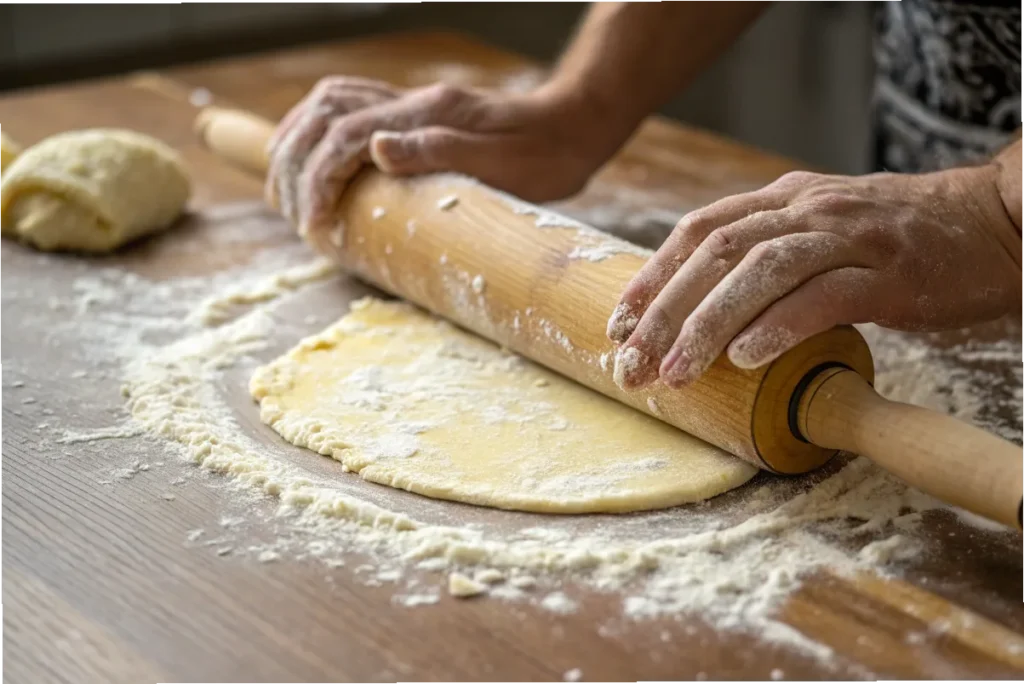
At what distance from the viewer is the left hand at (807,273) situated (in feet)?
4.40

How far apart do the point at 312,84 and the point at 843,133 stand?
2.33 m

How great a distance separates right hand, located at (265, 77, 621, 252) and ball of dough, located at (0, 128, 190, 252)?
0.27m

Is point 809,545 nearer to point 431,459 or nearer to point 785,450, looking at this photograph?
point 785,450

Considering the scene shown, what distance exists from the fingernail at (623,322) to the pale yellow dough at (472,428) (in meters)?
0.16

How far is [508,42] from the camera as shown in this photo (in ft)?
16.3

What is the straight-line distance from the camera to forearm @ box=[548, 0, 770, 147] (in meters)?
2.19

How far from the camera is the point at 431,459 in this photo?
59.3 inches

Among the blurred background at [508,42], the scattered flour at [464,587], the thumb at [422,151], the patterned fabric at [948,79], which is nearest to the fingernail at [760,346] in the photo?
the scattered flour at [464,587]

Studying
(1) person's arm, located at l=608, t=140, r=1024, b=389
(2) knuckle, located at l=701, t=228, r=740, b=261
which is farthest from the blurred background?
(2) knuckle, located at l=701, t=228, r=740, b=261

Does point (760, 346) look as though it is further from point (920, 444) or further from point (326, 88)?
point (326, 88)

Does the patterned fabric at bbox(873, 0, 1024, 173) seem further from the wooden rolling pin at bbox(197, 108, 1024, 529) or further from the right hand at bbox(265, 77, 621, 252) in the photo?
the wooden rolling pin at bbox(197, 108, 1024, 529)

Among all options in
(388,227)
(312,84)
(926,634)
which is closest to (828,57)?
(312,84)

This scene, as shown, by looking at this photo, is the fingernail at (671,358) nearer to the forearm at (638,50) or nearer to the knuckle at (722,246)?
the knuckle at (722,246)

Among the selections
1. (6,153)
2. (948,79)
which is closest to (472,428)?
(948,79)
